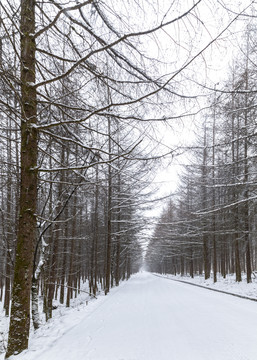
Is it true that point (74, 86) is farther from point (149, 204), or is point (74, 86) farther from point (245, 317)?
point (149, 204)

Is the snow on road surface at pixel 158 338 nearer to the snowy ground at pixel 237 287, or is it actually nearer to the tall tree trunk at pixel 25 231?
the tall tree trunk at pixel 25 231

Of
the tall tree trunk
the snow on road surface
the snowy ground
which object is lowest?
the snowy ground

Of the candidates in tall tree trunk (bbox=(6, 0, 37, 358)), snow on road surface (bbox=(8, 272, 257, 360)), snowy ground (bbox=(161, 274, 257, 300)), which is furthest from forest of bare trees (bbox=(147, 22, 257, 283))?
snow on road surface (bbox=(8, 272, 257, 360))

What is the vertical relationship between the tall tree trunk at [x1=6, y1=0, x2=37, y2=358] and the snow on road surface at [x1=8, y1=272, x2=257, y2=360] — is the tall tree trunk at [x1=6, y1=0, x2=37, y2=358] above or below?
above

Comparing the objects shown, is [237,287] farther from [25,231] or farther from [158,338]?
[25,231]

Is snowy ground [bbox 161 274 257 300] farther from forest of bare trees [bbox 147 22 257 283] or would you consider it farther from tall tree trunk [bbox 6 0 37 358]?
tall tree trunk [bbox 6 0 37 358]

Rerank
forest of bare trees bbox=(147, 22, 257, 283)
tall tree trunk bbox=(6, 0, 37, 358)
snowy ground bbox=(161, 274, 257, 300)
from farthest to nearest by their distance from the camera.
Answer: snowy ground bbox=(161, 274, 257, 300) → forest of bare trees bbox=(147, 22, 257, 283) → tall tree trunk bbox=(6, 0, 37, 358)

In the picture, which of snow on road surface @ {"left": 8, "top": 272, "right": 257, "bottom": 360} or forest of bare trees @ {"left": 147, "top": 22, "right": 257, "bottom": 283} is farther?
forest of bare trees @ {"left": 147, "top": 22, "right": 257, "bottom": 283}

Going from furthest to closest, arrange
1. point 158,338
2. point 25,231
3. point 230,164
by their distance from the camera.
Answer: point 230,164, point 158,338, point 25,231

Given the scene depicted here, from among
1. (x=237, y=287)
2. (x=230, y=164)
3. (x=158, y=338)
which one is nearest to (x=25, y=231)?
(x=158, y=338)

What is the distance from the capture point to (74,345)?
447 cm

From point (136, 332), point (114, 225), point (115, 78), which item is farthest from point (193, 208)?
point (115, 78)

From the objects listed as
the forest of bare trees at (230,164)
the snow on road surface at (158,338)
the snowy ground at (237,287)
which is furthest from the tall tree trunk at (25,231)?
the snowy ground at (237,287)

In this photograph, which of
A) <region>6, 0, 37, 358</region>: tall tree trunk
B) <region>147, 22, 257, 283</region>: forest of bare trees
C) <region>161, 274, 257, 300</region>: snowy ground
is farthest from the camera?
<region>161, 274, 257, 300</region>: snowy ground
